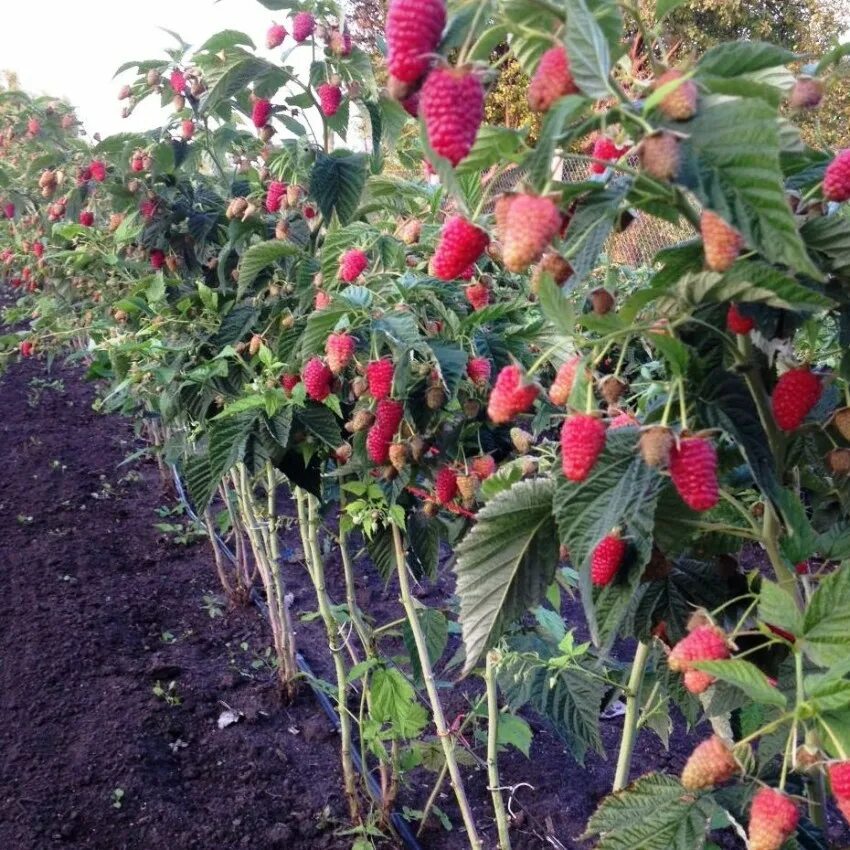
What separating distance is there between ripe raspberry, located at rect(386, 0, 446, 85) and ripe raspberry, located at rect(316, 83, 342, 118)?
1.19 m

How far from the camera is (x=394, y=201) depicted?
5.52ft

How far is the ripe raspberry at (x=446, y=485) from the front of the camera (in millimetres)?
1456

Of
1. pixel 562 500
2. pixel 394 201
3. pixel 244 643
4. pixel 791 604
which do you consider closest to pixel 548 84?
pixel 562 500

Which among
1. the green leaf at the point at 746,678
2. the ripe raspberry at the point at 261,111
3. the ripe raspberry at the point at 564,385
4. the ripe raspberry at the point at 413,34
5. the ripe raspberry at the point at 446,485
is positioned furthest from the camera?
the ripe raspberry at the point at 261,111

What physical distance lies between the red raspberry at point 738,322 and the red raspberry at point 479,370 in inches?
24.7

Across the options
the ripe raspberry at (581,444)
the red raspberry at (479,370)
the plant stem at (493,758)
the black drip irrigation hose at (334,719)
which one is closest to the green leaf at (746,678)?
the ripe raspberry at (581,444)

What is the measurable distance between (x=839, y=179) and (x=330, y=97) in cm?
127

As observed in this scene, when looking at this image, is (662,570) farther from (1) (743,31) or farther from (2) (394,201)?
(1) (743,31)

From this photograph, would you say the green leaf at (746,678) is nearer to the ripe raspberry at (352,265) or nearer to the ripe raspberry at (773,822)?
the ripe raspberry at (773,822)

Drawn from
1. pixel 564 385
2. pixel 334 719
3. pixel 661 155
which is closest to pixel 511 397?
pixel 564 385

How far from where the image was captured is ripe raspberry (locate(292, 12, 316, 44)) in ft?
5.37

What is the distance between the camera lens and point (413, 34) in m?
0.58

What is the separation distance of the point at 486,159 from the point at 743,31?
1167 cm

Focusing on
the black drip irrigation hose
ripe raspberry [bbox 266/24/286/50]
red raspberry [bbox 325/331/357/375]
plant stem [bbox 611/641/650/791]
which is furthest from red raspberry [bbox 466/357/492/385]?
the black drip irrigation hose
